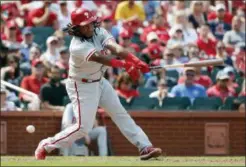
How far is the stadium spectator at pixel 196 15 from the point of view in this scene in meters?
18.0

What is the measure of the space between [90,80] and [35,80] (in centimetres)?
489

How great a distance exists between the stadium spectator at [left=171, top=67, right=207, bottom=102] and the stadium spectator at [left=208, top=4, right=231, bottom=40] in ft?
10.2

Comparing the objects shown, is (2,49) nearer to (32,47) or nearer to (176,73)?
(32,47)

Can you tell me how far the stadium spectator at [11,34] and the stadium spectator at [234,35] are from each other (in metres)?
3.99

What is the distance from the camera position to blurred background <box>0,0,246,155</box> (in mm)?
14344

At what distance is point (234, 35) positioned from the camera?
17672 millimetres

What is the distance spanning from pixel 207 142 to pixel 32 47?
11.9 ft

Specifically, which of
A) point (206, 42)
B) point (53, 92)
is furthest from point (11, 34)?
point (206, 42)

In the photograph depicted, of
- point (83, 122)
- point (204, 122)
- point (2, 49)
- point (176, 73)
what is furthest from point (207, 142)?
point (83, 122)

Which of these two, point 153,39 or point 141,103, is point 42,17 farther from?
point 141,103

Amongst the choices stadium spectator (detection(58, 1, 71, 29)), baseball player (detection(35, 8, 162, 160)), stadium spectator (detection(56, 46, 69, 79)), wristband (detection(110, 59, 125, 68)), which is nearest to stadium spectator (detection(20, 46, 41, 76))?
stadium spectator (detection(56, 46, 69, 79))

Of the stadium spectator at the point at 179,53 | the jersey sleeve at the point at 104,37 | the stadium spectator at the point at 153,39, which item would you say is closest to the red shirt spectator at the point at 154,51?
the stadium spectator at the point at 153,39

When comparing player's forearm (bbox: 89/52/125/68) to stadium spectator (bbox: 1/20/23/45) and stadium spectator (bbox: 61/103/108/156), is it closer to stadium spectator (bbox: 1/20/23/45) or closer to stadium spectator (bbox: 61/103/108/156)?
stadium spectator (bbox: 61/103/108/156)

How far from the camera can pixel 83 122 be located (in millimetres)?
9836
